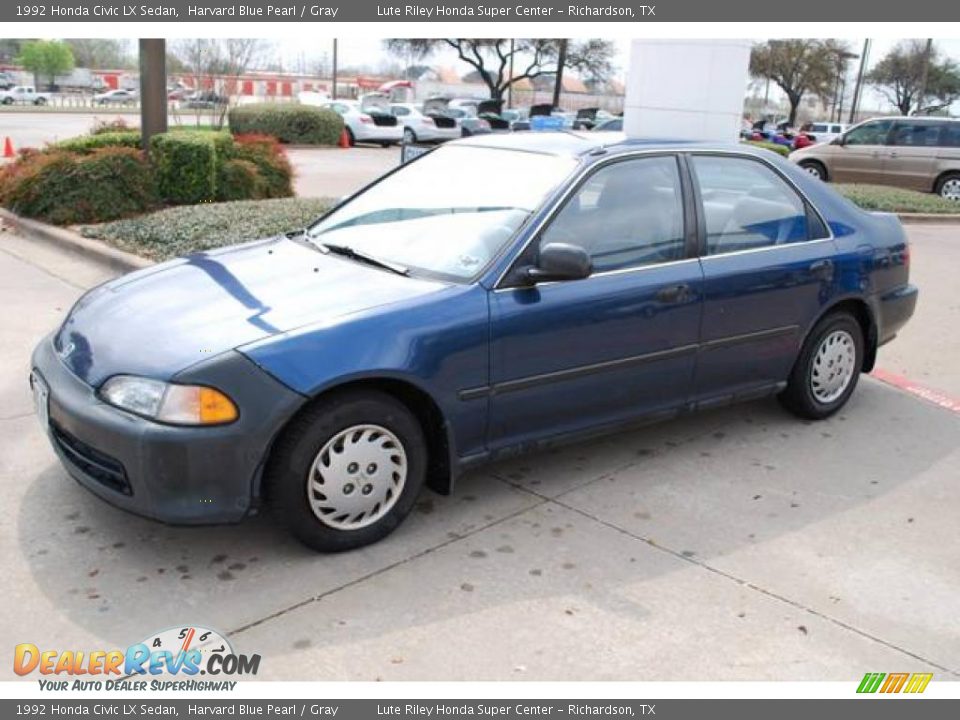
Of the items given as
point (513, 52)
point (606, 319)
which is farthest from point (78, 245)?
point (513, 52)

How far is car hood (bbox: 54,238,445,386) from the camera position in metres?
3.40

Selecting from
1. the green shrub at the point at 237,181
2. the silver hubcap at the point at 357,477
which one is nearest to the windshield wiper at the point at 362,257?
the silver hubcap at the point at 357,477

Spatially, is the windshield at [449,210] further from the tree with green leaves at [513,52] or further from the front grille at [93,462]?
the tree with green leaves at [513,52]

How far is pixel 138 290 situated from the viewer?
3.99m

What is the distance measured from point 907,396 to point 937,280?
177 inches

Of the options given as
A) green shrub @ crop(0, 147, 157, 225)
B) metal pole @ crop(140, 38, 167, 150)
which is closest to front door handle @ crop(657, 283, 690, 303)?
green shrub @ crop(0, 147, 157, 225)

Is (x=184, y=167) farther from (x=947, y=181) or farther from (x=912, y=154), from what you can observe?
(x=947, y=181)

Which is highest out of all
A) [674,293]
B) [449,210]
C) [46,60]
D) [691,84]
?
[691,84]

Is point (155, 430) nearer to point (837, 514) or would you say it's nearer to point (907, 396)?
point (837, 514)

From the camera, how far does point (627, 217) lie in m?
4.35

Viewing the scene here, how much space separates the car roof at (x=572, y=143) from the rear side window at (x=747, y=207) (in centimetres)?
14

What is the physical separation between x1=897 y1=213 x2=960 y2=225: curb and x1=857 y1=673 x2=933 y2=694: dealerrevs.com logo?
1278 cm

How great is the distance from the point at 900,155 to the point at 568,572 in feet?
53.7

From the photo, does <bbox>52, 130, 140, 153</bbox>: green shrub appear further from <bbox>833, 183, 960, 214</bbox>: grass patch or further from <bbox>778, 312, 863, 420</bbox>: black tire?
<bbox>833, 183, 960, 214</bbox>: grass patch
